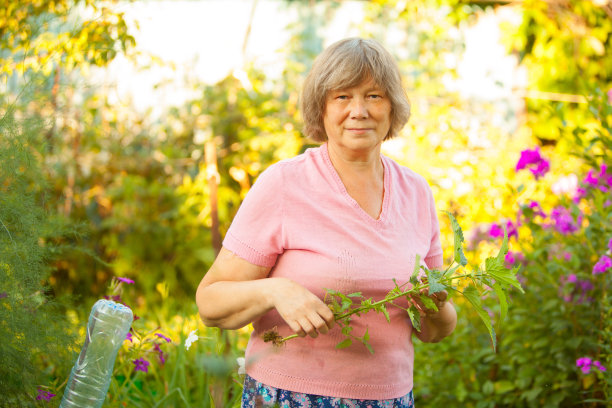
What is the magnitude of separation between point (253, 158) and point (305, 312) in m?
3.89

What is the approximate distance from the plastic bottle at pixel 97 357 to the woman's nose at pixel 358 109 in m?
0.77

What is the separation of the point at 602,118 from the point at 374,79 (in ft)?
4.83

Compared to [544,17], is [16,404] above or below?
below

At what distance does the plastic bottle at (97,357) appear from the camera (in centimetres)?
147

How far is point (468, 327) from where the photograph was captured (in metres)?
3.21

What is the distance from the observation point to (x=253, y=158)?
17.1 ft

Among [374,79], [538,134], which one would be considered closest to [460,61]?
[538,134]

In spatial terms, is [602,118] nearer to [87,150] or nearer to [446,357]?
[446,357]

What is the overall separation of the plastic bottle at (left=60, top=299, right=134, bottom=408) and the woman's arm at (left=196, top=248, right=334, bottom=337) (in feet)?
0.75

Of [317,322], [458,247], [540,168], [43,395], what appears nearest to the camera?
[317,322]

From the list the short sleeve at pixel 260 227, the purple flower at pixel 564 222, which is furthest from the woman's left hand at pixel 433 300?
the purple flower at pixel 564 222

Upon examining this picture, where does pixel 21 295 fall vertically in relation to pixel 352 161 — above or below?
below

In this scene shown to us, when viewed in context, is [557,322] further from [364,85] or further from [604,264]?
[364,85]

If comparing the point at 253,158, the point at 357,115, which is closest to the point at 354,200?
the point at 357,115
